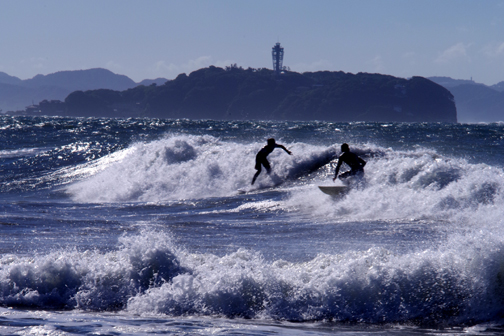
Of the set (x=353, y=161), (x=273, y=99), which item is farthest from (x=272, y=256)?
(x=273, y=99)

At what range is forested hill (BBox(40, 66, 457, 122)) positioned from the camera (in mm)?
133375

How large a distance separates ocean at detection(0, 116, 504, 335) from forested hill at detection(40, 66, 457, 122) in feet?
389

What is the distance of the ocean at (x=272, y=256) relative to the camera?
17.8 feet

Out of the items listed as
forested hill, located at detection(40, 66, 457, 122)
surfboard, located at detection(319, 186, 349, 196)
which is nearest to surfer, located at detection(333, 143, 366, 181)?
surfboard, located at detection(319, 186, 349, 196)

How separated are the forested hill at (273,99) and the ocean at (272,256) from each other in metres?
119

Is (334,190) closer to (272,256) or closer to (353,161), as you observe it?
(353,161)

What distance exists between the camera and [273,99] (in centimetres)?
14725

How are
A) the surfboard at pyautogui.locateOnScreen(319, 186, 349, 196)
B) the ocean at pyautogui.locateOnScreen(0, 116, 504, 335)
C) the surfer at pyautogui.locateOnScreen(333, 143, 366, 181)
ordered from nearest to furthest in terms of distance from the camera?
the ocean at pyautogui.locateOnScreen(0, 116, 504, 335), the surfboard at pyautogui.locateOnScreen(319, 186, 349, 196), the surfer at pyautogui.locateOnScreen(333, 143, 366, 181)

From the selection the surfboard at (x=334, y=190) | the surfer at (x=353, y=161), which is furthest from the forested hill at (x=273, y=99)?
the surfboard at (x=334, y=190)

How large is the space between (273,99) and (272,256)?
141 metres

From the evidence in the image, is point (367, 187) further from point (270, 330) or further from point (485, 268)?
point (270, 330)

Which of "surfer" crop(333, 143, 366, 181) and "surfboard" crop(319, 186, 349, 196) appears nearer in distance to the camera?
"surfboard" crop(319, 186, 349, 196)

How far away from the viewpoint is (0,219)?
11656mm

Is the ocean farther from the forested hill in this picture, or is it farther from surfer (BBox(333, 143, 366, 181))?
the forested hill
